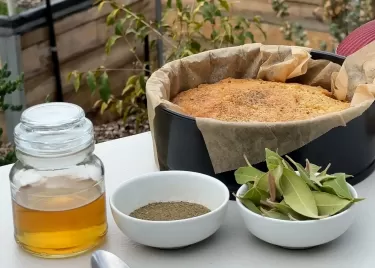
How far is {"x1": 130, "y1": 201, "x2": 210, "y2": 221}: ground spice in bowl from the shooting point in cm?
102

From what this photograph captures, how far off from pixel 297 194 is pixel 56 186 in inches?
12.8

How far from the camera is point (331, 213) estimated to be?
98 centimetres

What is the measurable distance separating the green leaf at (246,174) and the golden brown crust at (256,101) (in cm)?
14

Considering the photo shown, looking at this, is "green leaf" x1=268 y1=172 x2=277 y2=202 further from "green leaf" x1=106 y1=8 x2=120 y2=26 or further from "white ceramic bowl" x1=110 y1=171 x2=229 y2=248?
"green leaf" x1=106 y1=8 x2=120 y2=26

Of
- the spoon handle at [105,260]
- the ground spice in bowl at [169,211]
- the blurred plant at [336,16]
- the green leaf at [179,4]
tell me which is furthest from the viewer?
the blurred plant at [336,16]

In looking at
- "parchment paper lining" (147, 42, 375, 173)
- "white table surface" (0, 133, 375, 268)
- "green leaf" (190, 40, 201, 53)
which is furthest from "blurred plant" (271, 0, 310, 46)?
"white table surface" (0, 133, 375, 268)

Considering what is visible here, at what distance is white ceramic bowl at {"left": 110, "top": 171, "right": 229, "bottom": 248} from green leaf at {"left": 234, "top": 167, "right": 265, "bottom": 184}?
2 centimetres

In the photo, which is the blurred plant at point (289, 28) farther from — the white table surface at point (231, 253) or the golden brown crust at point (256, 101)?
the white table surface at point (231, 253)

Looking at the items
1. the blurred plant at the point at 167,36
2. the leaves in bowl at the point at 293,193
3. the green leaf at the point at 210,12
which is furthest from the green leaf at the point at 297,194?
the green leaf at the point at 210,12

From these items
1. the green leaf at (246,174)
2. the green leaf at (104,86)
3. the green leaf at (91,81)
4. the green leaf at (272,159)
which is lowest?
the green leaf at (104,86)

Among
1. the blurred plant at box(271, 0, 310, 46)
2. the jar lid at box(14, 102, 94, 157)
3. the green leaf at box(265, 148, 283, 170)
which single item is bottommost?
the blurred plant at box(271, 0, 310, 46)

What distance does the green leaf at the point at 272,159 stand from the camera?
1011mm

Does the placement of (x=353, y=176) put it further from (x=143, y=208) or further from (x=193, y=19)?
(x=193, y=19)

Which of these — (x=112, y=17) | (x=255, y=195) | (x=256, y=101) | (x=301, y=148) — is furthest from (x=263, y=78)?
(x=112, y=17)
